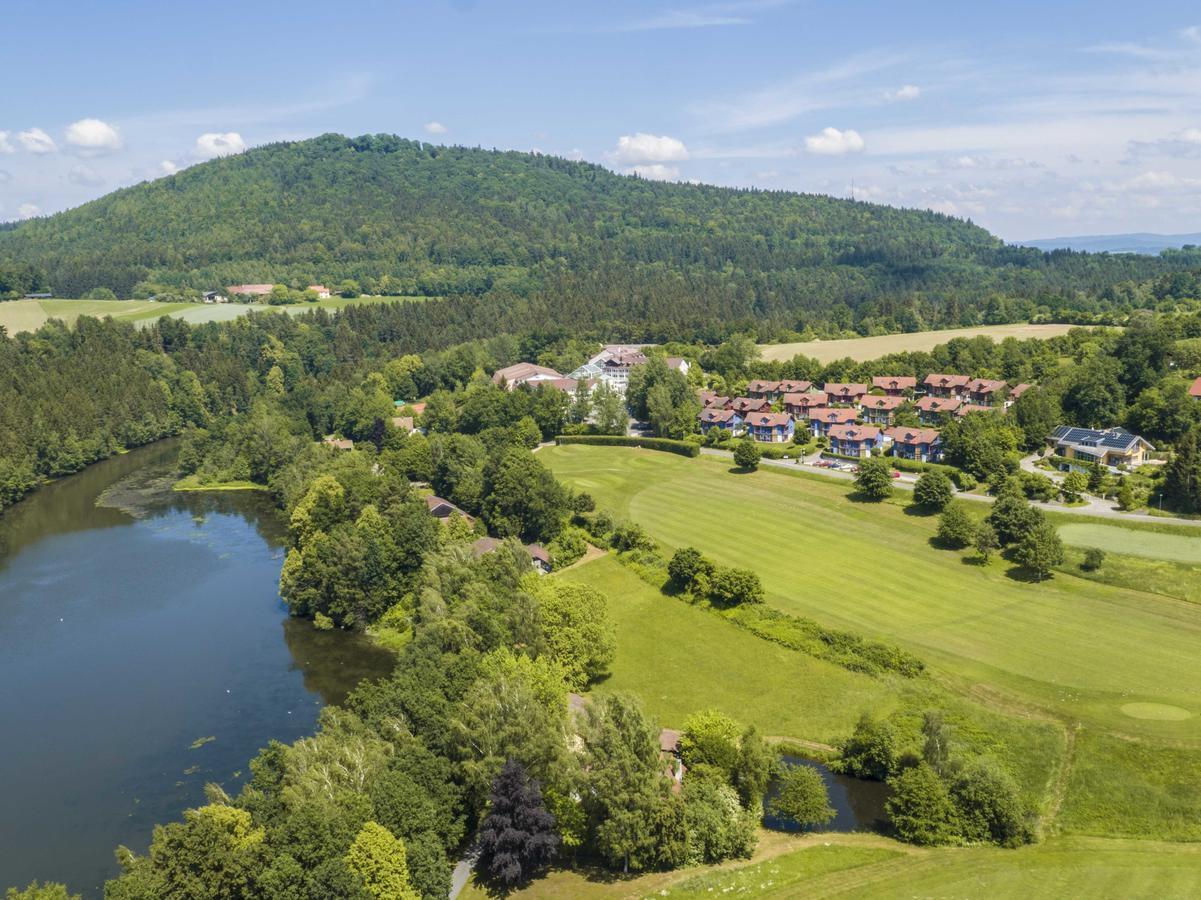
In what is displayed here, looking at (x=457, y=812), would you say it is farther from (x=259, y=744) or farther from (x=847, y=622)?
(x=847, y=622)

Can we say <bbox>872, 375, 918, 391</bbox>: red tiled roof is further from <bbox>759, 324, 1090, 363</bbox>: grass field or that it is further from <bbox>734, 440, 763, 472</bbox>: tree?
<bbox>734, 440, 763, 472</bbox>: tree

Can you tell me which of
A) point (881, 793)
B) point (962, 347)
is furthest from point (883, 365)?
point (881, 793)

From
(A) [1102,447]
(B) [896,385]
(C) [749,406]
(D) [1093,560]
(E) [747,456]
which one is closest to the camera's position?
(D) [1093,560]

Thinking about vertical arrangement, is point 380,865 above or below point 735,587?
below

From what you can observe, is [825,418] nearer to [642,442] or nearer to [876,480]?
[642,442]

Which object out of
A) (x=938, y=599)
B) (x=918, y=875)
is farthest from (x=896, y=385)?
(x=918, y=875)

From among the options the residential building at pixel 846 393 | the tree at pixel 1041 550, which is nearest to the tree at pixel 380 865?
the tree at pixel 1041 550

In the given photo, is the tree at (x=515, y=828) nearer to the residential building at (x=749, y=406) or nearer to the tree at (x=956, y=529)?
the tree at (x=956, y=529)
